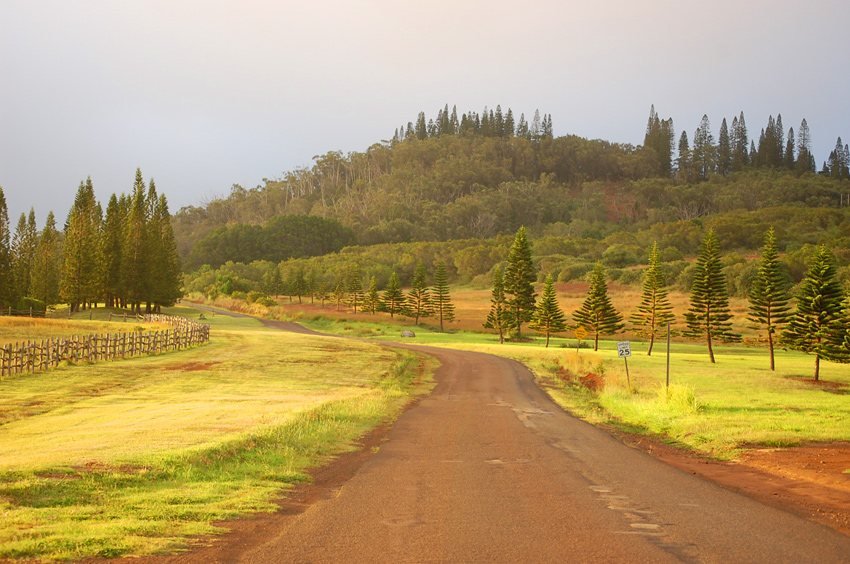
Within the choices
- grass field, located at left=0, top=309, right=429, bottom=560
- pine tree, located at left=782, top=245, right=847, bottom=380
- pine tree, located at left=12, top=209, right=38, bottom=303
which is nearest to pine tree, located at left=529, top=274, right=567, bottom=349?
pine tree, located at left=782, top=245, right=847, bottom=380

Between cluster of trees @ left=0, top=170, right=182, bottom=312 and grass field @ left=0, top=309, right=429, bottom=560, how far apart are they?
49.4m

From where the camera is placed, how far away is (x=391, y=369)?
3641 centimetres

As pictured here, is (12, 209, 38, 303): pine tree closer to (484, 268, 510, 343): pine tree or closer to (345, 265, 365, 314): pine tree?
(345, 265, 365, 314): pine tree

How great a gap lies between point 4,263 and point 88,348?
146 feet

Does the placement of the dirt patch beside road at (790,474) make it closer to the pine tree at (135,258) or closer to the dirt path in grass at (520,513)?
the dirt path in grass at (520,513)

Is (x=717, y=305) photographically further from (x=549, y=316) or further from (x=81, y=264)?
(x=81, y=264)

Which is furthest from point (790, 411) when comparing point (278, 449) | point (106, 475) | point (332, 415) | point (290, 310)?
point (290, 310)

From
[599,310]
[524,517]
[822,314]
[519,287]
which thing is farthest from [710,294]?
[524,517]

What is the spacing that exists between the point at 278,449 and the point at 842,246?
119m

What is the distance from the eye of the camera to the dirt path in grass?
6.74 m

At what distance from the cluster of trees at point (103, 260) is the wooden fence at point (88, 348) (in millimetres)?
36189

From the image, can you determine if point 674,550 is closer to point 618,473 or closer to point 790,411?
point 618,473

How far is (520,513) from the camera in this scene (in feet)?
27.1

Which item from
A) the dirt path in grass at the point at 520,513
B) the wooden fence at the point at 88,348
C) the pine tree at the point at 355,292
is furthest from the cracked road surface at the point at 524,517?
the pine tree at the point at 355,292
